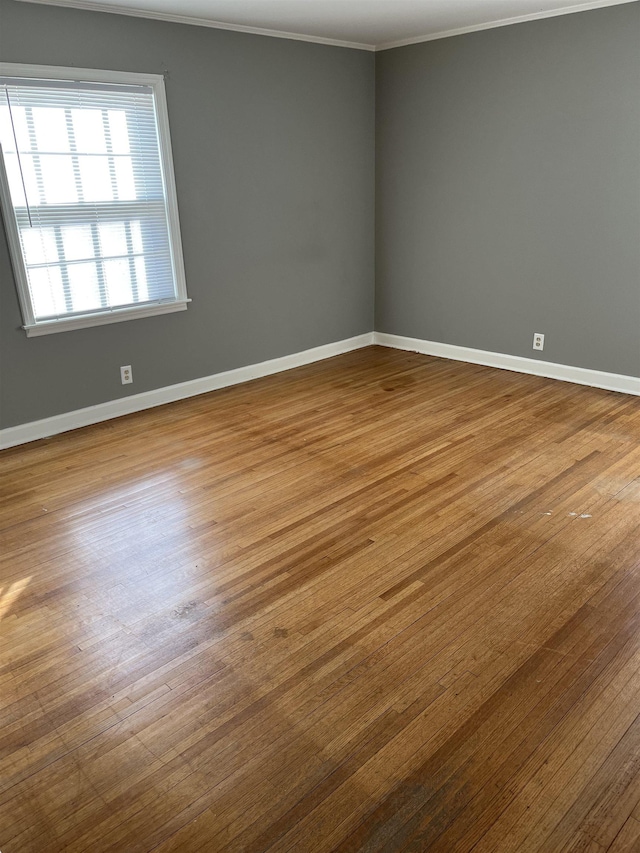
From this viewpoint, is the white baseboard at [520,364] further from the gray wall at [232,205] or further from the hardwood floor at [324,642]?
the hardwood floor at [324,642]

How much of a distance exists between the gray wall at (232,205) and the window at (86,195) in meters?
0.10

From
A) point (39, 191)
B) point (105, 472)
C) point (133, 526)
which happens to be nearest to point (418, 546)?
point (133, 526)

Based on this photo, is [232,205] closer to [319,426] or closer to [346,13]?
[346,13]

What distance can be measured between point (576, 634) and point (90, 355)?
332cm

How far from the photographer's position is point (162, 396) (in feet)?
15.1

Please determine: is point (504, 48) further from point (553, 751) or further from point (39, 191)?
point (553, 751)

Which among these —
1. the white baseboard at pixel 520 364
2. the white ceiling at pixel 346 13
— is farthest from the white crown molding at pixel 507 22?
the white baseboard at pixel 520 364

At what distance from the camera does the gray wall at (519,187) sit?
420 cm

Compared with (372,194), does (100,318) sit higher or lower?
lower

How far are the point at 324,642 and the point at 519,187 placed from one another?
152 inches

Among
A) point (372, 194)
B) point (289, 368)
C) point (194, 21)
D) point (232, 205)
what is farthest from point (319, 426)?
point (194, 21)

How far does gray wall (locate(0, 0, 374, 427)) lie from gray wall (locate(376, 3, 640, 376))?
443mm

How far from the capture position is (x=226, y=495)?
10.7 feet

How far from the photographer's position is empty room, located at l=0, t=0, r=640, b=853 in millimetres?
1737
